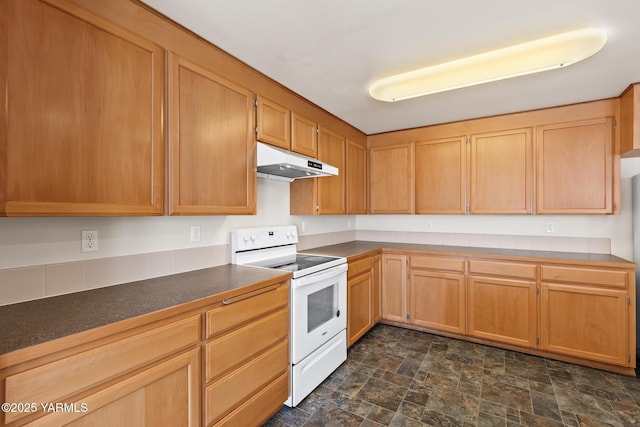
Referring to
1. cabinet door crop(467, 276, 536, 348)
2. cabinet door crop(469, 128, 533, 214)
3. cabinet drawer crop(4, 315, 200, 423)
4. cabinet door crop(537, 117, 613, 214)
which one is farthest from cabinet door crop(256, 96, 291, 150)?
cabinet door crop(537, 117, 613, 214)

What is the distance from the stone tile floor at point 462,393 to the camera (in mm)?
1875

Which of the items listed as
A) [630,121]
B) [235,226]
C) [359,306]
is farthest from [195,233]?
[630,121]

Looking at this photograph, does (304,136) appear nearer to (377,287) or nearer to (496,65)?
(496,65)

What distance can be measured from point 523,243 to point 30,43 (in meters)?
3.92

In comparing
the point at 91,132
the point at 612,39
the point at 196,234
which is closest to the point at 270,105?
the point at 196,234

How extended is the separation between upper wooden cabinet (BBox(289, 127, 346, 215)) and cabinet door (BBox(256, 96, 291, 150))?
513 millimetres

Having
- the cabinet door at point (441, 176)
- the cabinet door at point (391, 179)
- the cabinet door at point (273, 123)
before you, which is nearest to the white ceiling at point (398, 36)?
the cabinet door at point (273, 123)

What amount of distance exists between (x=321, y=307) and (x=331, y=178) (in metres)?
1.31

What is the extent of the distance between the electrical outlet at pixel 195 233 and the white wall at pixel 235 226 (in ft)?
0.09

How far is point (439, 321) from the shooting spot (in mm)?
3080

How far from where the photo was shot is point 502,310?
278 centimetres

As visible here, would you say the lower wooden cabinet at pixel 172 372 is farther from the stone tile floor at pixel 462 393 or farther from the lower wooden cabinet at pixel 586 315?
the lower wooden cabinet at pixel 586 315

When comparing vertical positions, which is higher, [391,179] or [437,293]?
[391,179]

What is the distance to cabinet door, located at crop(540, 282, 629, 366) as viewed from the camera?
237cm
